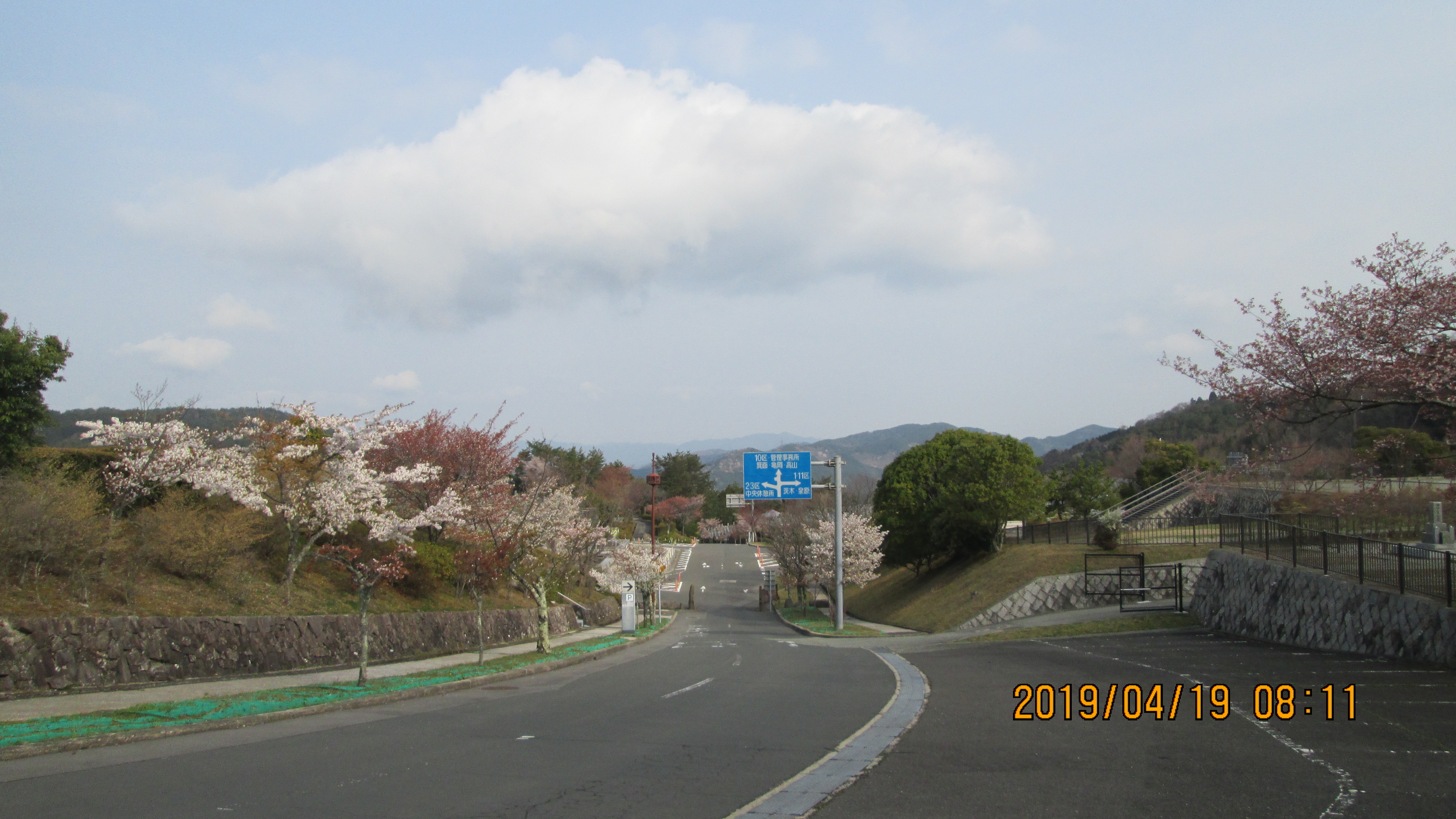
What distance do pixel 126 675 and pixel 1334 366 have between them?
67.1 feet

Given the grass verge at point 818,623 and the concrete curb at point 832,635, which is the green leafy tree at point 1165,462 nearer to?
the grass verge at point 818,623

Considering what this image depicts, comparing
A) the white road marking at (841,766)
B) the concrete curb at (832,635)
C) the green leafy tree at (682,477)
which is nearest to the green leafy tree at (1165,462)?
the concrete curb at (832,635)

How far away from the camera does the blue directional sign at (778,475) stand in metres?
34.9

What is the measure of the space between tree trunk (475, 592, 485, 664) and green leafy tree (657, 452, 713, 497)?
8367 cm

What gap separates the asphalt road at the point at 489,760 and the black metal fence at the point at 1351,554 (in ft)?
30.0

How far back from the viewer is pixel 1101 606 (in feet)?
102

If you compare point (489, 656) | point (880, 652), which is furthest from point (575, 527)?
point (880, 652)

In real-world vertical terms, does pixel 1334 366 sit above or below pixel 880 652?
above

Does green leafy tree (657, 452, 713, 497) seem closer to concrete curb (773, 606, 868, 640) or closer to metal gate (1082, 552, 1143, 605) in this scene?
concrete curb (773, 606, 868, 640)

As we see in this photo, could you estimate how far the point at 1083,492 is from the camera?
47062 millimetres

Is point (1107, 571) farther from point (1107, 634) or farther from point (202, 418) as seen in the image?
point (202, 418)

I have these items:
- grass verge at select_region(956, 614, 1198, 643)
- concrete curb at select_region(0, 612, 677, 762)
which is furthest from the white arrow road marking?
grass verge at select_region(956, 614, 1198, 643)

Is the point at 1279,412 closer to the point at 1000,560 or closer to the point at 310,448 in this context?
the point at 310,448

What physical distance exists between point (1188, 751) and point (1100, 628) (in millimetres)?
17309
